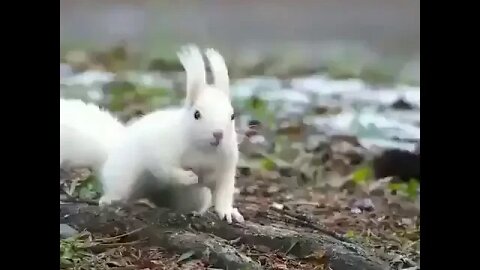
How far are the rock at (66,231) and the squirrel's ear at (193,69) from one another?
15.1 inches

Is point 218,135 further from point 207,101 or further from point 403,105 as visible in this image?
point 403,105

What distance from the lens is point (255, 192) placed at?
139cm

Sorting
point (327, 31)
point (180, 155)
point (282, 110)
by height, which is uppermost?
point (327, 31)

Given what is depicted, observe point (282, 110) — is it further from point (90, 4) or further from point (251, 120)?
point (90, 4)

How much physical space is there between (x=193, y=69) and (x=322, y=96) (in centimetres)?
29

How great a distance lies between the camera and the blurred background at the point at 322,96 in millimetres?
1387

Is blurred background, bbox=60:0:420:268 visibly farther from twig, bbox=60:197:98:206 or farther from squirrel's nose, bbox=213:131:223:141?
twig, bbox=60:197:98:206

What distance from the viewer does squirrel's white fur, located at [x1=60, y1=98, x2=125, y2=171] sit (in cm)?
141

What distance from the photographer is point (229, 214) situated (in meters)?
1.39

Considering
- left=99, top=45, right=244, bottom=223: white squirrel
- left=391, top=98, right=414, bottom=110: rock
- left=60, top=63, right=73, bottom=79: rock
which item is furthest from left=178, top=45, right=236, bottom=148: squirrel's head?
left=391, top=98, right=414, bottom=110: rock

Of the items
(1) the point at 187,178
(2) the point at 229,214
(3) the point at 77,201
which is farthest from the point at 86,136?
(2) the point at 229,214

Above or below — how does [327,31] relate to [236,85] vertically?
above
